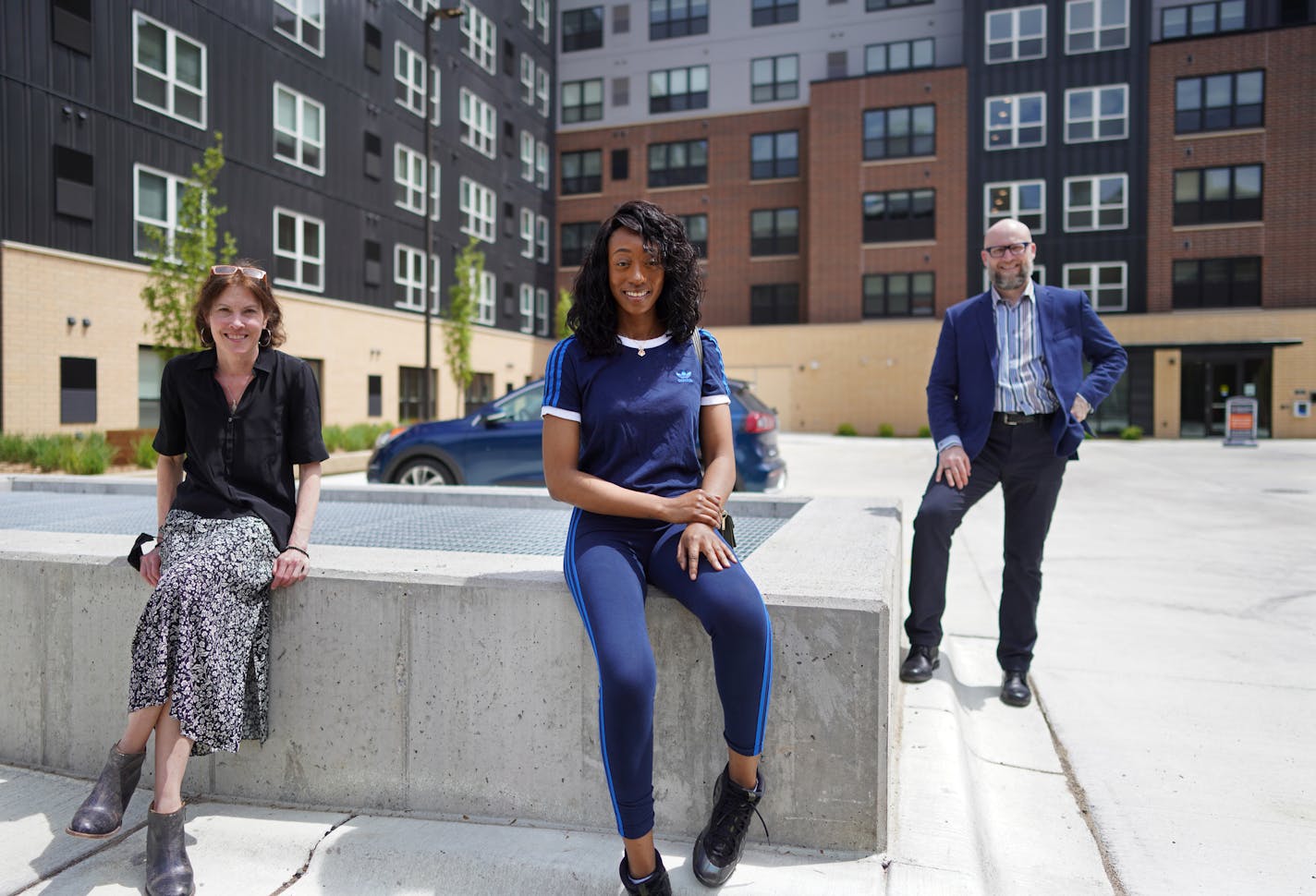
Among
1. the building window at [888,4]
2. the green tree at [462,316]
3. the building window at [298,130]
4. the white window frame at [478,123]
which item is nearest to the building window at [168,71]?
the building window at [298,130]

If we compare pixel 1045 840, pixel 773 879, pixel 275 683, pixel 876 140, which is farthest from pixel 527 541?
pixel 876 140

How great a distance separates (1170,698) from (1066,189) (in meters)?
34.7

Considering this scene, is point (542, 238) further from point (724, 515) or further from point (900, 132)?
point (724, 515)

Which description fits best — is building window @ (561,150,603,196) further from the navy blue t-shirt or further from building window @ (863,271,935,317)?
the navy blue t-shirt

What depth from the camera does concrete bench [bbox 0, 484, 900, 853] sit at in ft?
8.44

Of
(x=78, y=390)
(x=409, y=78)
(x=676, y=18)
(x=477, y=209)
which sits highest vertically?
(x=676, y=18)

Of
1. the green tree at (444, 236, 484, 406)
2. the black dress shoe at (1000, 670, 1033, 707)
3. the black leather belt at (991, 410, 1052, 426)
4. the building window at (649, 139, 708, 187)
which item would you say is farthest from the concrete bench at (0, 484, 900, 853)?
the building window at (649, 139, 708, 187)

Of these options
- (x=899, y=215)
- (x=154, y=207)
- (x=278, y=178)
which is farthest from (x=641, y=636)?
(x=899, y=215)

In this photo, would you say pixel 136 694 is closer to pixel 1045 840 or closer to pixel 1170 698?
pixel 1045 840

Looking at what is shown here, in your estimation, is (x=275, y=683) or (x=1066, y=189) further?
(x=1066, y=189)

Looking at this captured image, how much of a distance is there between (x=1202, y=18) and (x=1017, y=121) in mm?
7408

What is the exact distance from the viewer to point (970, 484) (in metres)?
4.07

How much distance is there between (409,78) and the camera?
28.1 metres

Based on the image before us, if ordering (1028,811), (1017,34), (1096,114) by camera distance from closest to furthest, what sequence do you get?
(1028,811) → (1096,114) → (1017,34)
